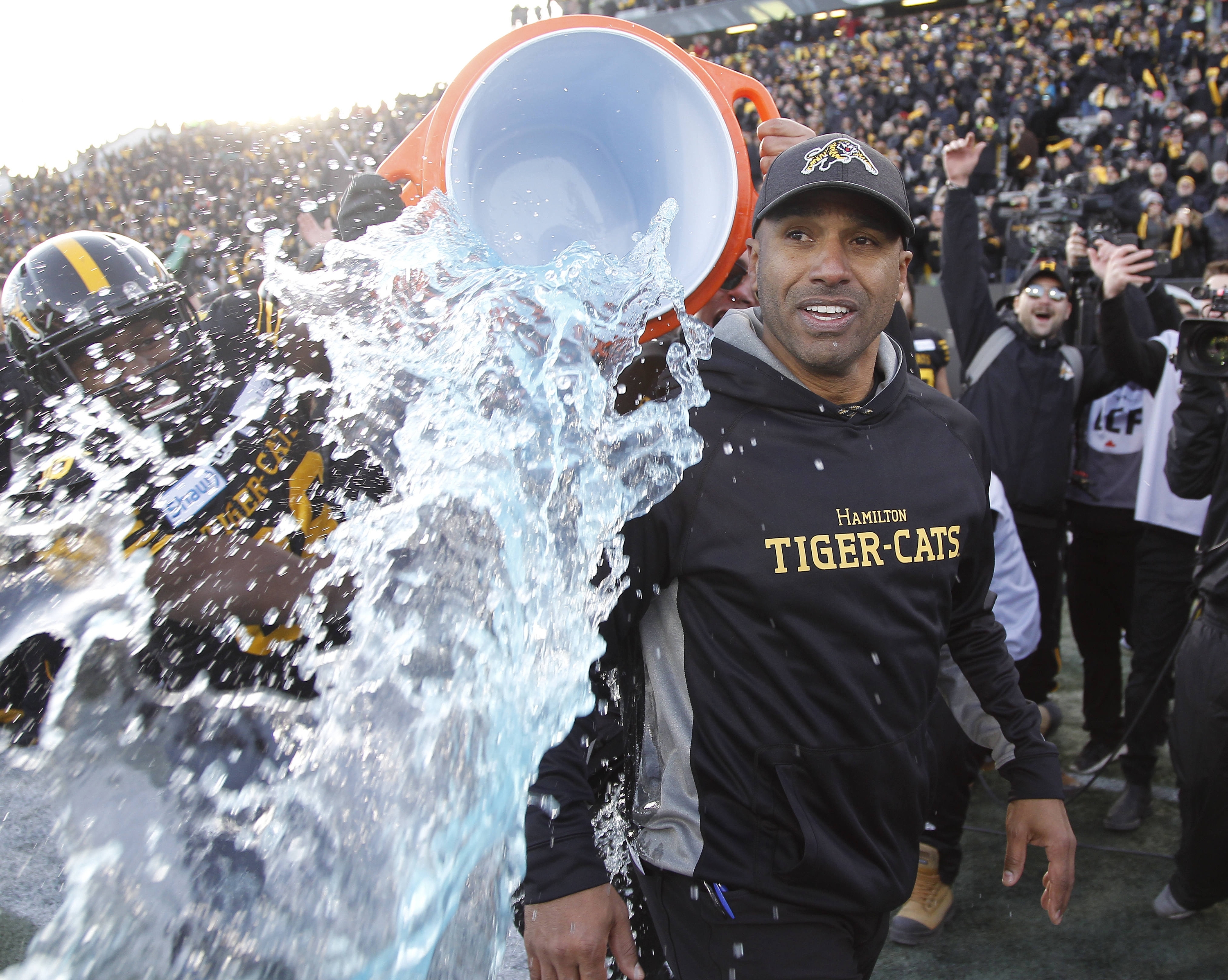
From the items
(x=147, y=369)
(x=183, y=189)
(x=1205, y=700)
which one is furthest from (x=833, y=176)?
(x=183, y=189)

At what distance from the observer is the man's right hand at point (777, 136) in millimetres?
1907

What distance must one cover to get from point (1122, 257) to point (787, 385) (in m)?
2.59

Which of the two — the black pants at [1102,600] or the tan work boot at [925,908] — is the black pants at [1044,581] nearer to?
the black pants at [1102,600]

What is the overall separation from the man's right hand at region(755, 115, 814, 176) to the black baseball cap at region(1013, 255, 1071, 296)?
232cm

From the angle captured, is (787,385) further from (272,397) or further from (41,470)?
(41,470)

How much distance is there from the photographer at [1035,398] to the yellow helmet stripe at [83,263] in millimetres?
3013

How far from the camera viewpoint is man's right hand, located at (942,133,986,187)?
2.86 metres

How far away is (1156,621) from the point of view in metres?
3.42

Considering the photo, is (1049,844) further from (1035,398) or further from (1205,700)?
(1035,398)

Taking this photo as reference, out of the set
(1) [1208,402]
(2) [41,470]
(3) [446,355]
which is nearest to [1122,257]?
(1) [1208,402]

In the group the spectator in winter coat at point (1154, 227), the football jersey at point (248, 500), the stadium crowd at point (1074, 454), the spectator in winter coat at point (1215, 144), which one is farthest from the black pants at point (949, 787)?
the spectator in winter coat at point (1215, 144)

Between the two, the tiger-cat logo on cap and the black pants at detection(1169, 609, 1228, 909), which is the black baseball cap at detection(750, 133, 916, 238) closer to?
the tiger-cat logo on cap

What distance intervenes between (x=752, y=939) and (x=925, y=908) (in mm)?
1603

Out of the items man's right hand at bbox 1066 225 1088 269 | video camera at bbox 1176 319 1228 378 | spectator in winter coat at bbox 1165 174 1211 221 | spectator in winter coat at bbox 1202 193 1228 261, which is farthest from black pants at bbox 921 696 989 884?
spectator in winter coat at bbox 1165 174 1211 221
